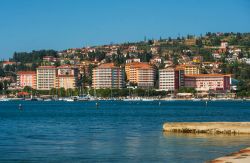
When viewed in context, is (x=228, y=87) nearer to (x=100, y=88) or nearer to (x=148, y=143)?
(x=100, y=88)

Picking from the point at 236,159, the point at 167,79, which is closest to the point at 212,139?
the point at 236,159

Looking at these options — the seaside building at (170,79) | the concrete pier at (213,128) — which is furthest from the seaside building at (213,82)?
the concrete pier at (213,128)

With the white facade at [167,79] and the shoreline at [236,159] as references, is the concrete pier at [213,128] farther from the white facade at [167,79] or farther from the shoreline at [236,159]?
the white facade at [167,79]

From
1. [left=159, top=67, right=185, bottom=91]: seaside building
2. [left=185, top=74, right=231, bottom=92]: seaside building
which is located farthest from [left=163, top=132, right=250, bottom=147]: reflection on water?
[left=159, top=67, right=185, bottom=91]: seaside building

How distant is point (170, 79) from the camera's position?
195750mm

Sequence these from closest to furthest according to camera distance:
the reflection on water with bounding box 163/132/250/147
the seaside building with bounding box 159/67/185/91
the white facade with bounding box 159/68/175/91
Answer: the reflection on water with bounding box 163/132/250/147, the white facade with bounding box 159/68/175/91, the seaside building with bounding box 159/67/185/91

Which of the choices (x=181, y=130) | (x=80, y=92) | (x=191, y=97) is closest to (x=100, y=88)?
(x=80, y=92)

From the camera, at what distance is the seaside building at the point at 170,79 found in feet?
641

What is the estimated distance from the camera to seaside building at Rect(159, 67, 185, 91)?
641ft

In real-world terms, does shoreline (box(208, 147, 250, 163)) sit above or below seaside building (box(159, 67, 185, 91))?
below

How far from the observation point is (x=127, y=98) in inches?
7008

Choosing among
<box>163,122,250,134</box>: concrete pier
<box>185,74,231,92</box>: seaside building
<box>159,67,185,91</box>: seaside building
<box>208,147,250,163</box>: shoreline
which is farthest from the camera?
<box>159,67,185,91</box>: seaside building

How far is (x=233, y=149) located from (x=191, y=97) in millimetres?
152312

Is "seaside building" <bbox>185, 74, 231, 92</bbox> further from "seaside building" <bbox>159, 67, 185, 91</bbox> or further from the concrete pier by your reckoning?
the concrete pier
